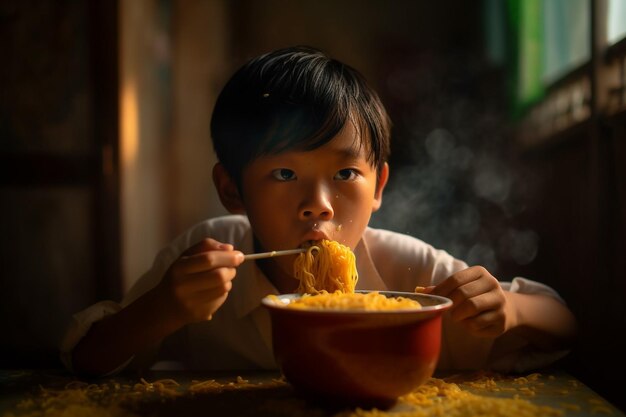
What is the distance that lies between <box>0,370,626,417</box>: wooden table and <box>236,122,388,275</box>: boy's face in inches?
12.3

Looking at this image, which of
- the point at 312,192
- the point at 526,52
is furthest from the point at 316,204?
the point at 526,52

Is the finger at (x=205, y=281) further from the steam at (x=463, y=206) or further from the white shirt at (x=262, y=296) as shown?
the steam at (x=463, y=206)

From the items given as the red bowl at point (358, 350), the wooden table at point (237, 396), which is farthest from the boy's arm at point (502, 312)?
the red bowl at point (358, 350)

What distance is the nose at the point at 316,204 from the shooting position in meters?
1.19

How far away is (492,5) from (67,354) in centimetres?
177

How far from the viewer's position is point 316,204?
1.19 m

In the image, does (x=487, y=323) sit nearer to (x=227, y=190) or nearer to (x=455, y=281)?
(x=455, y=281)

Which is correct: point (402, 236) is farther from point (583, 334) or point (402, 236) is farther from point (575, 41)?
point (575, 41)

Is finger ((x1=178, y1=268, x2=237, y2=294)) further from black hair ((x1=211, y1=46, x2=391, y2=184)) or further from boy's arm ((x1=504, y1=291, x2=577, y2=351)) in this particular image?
boy's arm ((x1=504, y1=291, x2=577, y2=351))

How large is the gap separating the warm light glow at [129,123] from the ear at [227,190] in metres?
0.93

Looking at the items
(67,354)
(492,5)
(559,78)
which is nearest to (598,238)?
(559,78)

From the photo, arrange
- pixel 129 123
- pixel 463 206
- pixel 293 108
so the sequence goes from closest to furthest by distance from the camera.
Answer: pixel 293 108 → pixel 463 206 → pixel 129 123

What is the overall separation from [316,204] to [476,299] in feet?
1.21

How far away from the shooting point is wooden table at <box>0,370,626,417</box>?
0.97 meters
